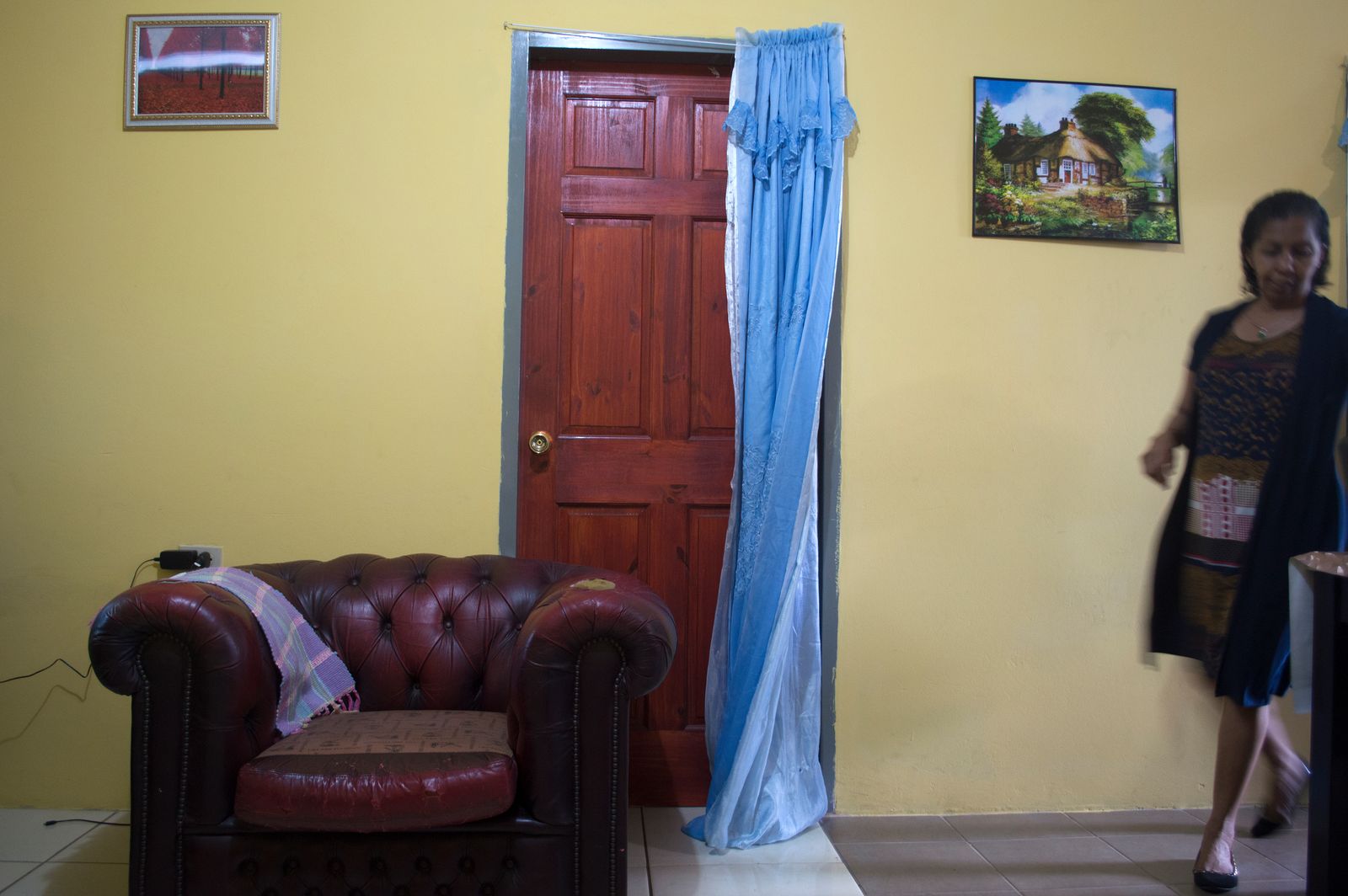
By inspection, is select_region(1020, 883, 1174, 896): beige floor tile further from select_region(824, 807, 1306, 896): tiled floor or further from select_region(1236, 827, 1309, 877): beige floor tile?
select_region(1236, 827, 1309, 877): beige floor tile

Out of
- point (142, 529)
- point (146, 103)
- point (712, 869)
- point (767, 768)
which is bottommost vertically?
point (712, 869)

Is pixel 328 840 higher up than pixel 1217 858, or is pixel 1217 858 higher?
pixel 328 840

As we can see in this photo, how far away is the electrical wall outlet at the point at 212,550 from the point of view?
2.62 metres

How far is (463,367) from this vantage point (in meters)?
2.66

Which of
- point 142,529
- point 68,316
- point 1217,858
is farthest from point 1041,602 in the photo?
point 68,316

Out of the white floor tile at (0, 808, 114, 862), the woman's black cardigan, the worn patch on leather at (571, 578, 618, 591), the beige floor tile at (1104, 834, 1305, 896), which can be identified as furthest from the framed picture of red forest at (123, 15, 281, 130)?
the beige floor tile at (1104, 834, 1305, 896)

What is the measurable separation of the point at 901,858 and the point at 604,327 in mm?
1601

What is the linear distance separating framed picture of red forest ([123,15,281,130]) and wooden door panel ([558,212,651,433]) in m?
0.91

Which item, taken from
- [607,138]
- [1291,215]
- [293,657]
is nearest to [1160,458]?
[1291,215]

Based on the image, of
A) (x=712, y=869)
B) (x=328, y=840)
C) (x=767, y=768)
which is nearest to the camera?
(x=328, y=840)

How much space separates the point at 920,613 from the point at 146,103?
8.35 feet

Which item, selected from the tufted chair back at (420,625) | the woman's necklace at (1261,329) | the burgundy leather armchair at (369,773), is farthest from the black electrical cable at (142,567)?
the woman's necklace at (1261,329)

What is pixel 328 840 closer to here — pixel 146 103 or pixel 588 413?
pixel 588 413

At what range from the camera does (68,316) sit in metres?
2.63
